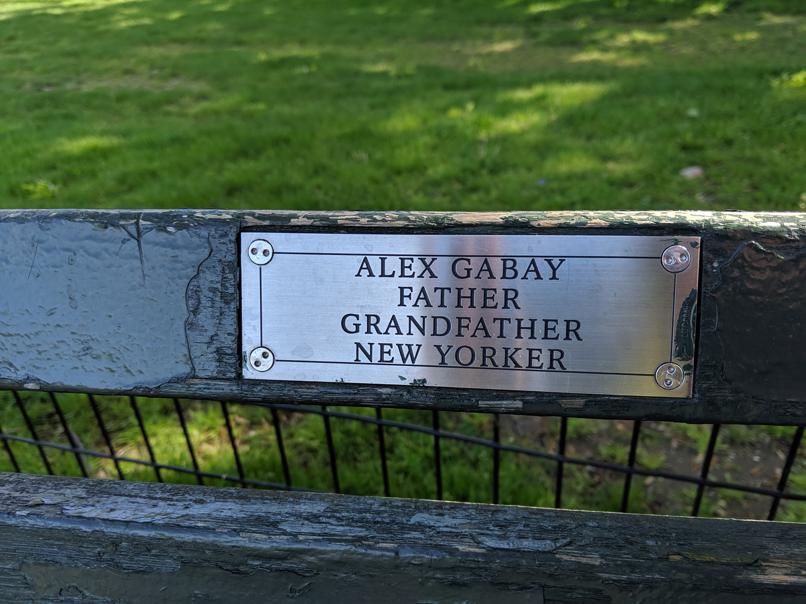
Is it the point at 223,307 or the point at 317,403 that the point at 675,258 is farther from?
the point at 223,307

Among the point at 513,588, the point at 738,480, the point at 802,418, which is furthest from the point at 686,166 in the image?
the point at 513,588

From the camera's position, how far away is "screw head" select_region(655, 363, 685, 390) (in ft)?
3.19

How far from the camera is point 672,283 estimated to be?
95 centimetres

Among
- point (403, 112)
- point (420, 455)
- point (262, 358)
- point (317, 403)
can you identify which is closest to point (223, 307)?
point (262, 358)

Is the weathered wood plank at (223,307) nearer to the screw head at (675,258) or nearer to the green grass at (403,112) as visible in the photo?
the screw head at (675,258)

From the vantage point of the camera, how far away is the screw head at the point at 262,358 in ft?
3.48

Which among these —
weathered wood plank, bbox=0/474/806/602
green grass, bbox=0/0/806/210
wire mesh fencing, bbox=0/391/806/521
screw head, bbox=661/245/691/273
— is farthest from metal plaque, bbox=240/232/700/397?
green grass, bbox=0/0/806/210

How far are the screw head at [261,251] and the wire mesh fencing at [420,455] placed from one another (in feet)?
3.00

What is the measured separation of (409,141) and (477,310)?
12.7 feet

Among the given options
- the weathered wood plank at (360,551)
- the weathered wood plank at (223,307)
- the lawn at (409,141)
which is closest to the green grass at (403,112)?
the lawn at (409,141)

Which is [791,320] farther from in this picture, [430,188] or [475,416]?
[430,188]

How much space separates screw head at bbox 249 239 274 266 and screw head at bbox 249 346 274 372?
0.14m

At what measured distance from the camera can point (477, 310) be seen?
0.99 meters

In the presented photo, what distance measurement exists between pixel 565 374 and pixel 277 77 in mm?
6745
